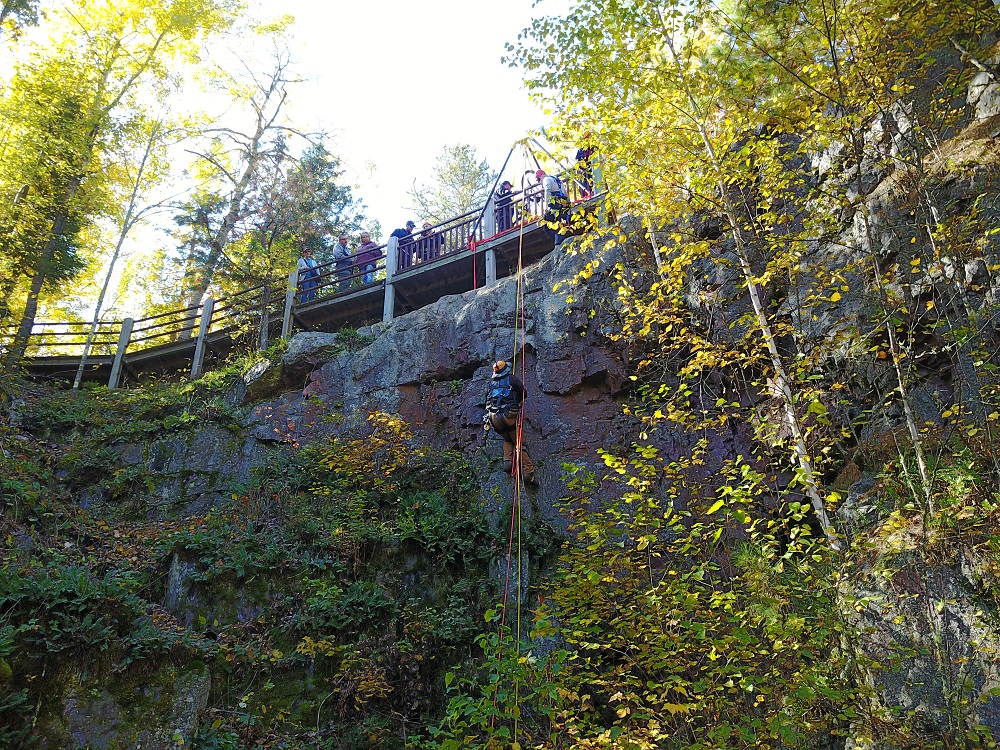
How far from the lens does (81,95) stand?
15945mm

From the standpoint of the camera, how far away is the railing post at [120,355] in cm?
1460

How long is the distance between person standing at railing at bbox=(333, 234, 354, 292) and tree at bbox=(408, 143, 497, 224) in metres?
12.9

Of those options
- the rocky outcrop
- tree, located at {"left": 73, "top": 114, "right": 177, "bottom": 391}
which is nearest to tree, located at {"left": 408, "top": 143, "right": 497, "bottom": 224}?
tree, located at {"left": 73, "top": 114, "right": 177, "bottom": 391}

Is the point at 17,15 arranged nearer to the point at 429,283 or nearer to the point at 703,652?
the point at 429,283

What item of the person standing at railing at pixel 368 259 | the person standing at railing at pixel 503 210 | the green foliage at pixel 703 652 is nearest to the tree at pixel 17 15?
the person standing at railing at pixel 368 259

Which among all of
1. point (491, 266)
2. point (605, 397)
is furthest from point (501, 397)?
point (491, 266)

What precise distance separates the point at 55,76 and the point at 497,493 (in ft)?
53.8

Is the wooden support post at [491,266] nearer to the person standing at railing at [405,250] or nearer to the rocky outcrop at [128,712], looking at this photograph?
the person standing at railing at [405,250]

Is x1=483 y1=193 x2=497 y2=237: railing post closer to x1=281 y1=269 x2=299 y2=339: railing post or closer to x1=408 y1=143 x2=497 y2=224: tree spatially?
x1=281 y1=269 x2=299 y2=339: railing post

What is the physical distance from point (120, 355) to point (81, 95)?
7154 mm

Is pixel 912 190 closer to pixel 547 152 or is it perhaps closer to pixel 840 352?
pixel 840 352

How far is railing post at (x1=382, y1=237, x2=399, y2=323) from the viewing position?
43.2 ft

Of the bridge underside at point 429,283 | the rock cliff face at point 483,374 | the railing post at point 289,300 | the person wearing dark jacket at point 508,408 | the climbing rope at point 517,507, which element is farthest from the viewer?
the railing post at point 289,300

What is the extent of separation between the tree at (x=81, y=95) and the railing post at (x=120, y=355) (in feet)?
6.06
